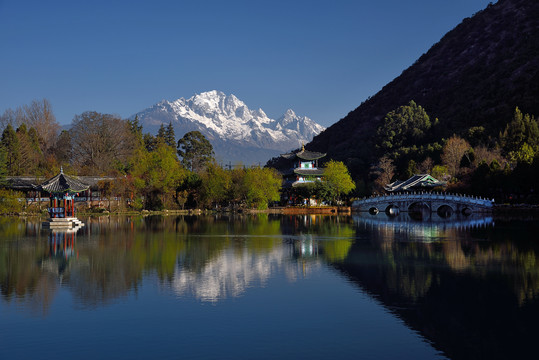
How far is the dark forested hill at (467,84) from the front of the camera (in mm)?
101375

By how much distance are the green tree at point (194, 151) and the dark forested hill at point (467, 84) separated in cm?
2724

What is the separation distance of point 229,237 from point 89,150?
51.4 metres

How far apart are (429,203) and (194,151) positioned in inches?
2159

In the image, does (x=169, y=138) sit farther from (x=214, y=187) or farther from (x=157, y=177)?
(x=157, y=177)

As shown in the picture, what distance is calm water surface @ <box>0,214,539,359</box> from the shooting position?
41.0 ft

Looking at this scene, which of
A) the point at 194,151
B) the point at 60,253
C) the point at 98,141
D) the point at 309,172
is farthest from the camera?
the point at 194,151

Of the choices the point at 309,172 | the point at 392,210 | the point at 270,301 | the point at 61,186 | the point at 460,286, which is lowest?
the point at 270,301

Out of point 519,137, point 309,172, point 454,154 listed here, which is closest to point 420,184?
point 454,154

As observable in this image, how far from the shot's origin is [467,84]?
12606cm

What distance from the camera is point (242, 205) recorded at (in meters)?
75.2

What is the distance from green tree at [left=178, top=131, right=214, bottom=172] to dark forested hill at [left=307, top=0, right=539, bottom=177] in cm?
2724

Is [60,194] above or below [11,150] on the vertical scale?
below

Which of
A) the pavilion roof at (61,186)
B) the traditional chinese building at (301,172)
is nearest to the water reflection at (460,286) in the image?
the pavilion roof at (61,186)

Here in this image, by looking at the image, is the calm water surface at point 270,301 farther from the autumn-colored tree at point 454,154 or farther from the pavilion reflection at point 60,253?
the autumn-colored tree at point 454,154
